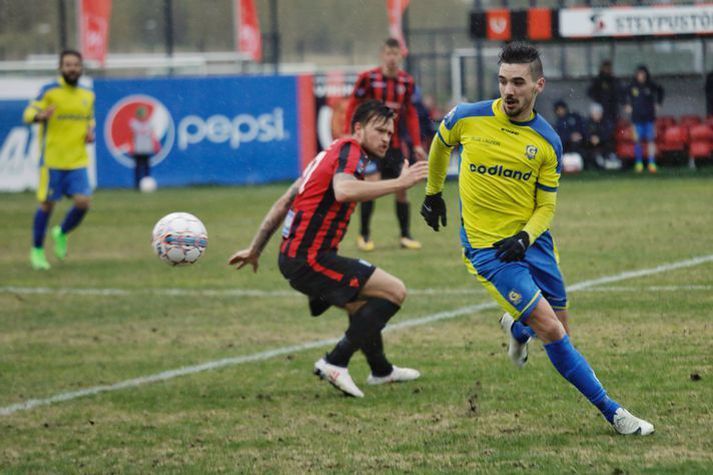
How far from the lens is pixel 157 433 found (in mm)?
6598

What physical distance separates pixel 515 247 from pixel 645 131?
18066 millimetres

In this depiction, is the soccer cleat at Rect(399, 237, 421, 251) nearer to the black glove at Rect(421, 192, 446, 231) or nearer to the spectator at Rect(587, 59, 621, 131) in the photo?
the black glove at Rect(421, 192, 446, 231)

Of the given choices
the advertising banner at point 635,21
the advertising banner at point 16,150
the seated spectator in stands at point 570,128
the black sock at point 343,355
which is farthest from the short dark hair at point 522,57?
the advertising banner at point 16,150

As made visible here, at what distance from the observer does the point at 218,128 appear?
2561 centimetres

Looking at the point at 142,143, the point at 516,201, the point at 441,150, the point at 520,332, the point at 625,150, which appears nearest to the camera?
the point at 516,201

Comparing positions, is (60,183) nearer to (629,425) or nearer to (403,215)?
(403,215)

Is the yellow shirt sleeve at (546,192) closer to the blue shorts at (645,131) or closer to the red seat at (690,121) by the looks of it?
the blue shorts at (645,131)

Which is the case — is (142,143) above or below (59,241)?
above

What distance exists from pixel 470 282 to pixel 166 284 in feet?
10.1

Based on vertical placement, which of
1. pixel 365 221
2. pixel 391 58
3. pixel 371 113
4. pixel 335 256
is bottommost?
pixel 365 221

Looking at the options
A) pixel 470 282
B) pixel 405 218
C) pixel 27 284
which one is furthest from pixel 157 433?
pixel 405 218

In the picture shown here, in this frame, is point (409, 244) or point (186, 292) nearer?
point (186, 292)

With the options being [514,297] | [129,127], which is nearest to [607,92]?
[129,127]

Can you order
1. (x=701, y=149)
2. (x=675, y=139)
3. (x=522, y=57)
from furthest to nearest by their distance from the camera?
(x=675, y=139) → (x=701, y=149) → (x=522, y=57)
